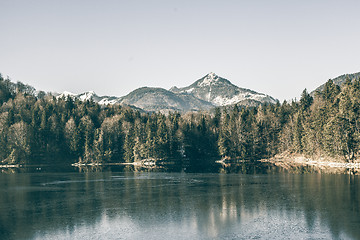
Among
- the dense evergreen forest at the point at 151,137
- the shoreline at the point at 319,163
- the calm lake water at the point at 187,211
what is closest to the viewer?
the calm lake water at the point at 187,211

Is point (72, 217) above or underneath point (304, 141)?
underneath

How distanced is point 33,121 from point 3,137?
1887 centimetres

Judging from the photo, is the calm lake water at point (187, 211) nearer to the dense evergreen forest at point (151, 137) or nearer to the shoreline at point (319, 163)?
the shoreline at point (319, 163)

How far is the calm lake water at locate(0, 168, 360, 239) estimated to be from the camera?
4109cm

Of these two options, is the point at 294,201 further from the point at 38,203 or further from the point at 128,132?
the point at 128,132

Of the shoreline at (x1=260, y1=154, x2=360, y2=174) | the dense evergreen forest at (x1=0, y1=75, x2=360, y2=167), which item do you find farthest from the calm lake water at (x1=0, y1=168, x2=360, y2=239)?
the dense evergreen forest at (x1=0, y1=75, x2=360, y2=167)

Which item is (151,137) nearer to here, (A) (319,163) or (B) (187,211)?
(A) (319,163)

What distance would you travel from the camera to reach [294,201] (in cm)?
5778

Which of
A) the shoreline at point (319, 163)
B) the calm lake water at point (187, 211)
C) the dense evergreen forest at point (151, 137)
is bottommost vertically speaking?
the calm lake water at point (187, 211)

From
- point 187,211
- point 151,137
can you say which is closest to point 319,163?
point 151,137

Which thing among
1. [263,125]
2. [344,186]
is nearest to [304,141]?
[263,125]

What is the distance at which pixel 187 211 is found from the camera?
172ft

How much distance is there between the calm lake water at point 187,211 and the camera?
41094 mm

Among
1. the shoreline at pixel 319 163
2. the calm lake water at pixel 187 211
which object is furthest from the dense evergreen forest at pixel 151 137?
the calm lake water at pixel 187 211
